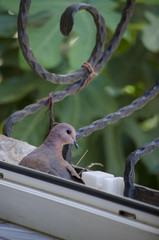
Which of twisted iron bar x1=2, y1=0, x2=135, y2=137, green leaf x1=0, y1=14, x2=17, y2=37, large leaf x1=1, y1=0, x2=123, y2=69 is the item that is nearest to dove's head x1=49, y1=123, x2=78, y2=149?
twisted iron bar x1=2, y1=0, x2=135, y2=137

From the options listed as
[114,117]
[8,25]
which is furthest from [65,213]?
[8,25]

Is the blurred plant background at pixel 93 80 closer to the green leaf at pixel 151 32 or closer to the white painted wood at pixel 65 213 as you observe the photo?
the green leaf at pixel 151 32

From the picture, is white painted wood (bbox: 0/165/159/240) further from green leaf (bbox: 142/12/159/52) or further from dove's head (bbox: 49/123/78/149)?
green leaf (bbox: 142/12/159/52)

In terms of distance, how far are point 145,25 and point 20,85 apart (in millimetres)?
647

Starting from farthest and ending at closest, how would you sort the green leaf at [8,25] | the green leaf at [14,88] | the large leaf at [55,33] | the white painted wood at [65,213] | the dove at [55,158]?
the green leaf at [14,88] → the green leaf at [8,25] → the large leaf at [55,33] → the dove at [55,158] → the white painted wood at [65,213]

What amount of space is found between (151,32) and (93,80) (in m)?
0.36

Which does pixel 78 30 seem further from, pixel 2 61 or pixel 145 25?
pixel 2 61

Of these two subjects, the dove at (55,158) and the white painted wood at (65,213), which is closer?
the white painted wood at (65,213)

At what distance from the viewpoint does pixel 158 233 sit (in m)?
0.56

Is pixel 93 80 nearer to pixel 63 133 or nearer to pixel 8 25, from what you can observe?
pixel 8 25

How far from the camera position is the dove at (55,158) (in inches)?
27.8

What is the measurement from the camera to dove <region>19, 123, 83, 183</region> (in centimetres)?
71

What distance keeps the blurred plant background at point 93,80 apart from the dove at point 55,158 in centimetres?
128

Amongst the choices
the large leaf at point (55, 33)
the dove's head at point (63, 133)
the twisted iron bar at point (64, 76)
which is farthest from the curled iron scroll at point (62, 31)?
the large leaf at point (55, 33)
